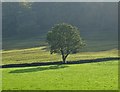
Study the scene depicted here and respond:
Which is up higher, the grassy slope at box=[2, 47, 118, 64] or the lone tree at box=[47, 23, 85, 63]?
the lone tree at box=[47, 23, 85, 63]

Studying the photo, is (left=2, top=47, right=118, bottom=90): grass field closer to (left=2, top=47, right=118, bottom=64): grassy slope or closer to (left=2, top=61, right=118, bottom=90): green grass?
(left=2, top=61, right=118, bottom=90): green grass

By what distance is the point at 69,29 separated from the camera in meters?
99.8

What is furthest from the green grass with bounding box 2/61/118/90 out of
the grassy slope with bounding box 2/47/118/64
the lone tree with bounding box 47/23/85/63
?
the grassy slope with bounding box 2/47/118/64

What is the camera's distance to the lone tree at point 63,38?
9906 centimetres

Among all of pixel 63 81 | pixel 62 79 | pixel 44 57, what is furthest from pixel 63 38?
pixel 63 81

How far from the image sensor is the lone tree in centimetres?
9906

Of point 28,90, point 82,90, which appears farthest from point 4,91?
point 82,90

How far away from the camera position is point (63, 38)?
10000cm

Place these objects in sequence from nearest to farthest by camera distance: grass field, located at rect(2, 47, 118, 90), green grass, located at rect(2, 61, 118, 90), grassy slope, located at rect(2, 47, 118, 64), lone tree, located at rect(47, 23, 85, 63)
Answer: green grass, located at rect(2, 61, 118, 90) → grass field, located at rect(2, 47, 118, 90) → lone tree, located at rect(47, 23, 85, 63) → grassy slope, located at rect(2, 47, 118, 64)

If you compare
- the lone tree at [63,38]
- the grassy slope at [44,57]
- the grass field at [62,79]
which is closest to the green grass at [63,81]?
the grass field at [62,79]

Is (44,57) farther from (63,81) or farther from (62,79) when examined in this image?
(63,81)

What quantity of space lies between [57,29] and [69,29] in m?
3.50

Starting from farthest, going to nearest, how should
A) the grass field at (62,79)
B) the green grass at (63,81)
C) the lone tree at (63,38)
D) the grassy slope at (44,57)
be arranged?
1. the grassy slope at (44,57)
2. the lone tree at (63,38)
3. the grass field at (62,79)
4. the green grass at (63,81)

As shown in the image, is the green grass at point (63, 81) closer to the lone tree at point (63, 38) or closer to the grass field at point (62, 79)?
the grass field at point (62, 79)
